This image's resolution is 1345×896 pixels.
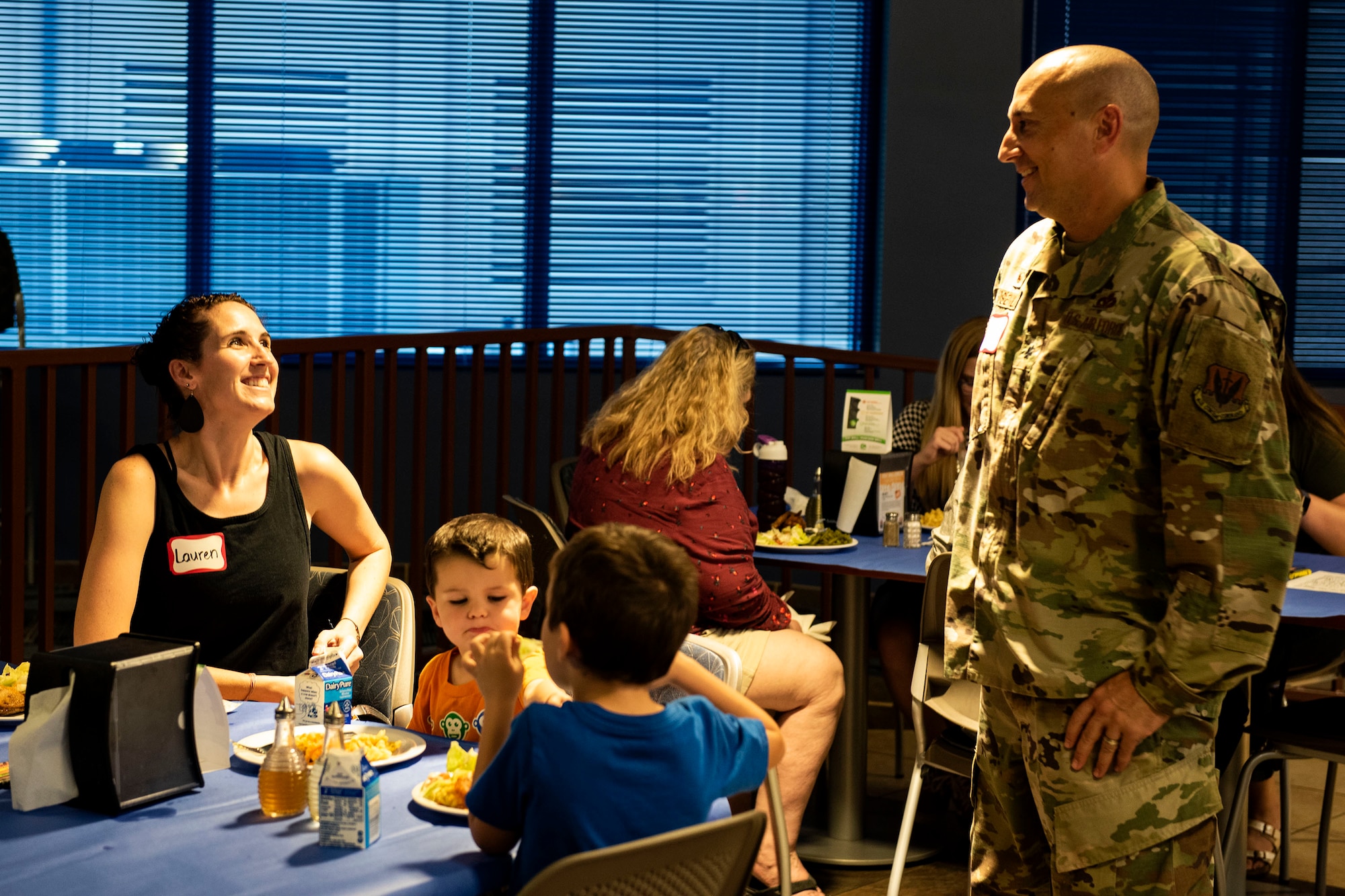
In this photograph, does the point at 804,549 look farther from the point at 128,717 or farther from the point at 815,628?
the point at 128,717

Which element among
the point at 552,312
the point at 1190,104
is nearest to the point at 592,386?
the point at 552,312

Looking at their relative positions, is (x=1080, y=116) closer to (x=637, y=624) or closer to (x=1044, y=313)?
(x=1044, y=313)

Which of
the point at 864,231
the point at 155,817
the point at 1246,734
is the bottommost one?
the point at 1246,734

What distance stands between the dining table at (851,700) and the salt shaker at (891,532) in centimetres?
7

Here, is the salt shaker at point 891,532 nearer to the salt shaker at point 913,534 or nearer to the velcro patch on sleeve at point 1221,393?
the salt shaker at point 913,534

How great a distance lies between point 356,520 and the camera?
2.76 meters

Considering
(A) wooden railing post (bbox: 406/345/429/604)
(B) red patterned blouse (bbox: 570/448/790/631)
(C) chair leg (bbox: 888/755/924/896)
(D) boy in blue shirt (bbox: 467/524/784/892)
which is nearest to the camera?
(D) boy in blue shirt (bbox: 467/524/784/892)

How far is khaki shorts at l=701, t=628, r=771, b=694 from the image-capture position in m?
3.18

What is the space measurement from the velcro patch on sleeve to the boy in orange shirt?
1.08 metres

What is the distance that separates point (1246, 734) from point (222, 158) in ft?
17.9

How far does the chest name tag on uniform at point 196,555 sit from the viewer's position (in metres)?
2.38

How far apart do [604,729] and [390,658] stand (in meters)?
1.15

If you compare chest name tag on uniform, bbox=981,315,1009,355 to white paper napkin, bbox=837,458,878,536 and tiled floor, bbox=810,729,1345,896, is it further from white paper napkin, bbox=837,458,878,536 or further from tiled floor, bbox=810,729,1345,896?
white paper napkin, bbox=837,458,878,536

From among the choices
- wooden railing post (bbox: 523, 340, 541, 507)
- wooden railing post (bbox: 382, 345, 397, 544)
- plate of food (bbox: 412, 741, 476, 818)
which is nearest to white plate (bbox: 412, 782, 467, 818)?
plate of food (bbox: 412, 741, 476, 818)
